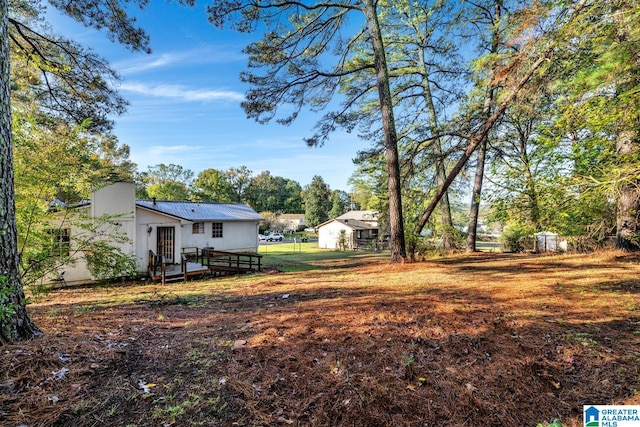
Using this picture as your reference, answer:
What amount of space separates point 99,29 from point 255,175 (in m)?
39.6

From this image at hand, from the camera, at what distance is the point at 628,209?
22.2 feet

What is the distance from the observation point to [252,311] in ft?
14.7

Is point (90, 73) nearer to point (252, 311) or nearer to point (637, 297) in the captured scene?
point (252, 311)

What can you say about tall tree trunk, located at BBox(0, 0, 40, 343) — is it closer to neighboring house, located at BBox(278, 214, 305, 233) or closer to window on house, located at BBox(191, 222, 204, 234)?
window on house, located at BBox(191, 222, 204, 234)

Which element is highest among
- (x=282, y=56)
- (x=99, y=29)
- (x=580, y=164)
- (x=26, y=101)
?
(x=282, y=56)

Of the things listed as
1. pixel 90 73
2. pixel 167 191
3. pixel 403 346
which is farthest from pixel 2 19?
pixel 167 191

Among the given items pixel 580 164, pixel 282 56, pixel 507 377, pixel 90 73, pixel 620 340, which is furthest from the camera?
pixel 282 56

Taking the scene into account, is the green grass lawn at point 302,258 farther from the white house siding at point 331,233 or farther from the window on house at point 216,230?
the white house siding at point 331,233

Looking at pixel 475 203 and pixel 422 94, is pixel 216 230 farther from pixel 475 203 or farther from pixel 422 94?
pixel 475 203

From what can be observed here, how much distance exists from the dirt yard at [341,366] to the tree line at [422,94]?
936 mm

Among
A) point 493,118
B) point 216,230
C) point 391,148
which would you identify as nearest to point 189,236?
point 216,230

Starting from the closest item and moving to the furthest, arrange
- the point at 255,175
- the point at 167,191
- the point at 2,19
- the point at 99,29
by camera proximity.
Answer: the point at 2,19 → the point at 99,29 → the point at 167,191 → the point at 255,175

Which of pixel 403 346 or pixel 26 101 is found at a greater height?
pixel 26 101

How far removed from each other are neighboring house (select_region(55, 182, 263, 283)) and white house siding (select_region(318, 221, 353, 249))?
1183cm
